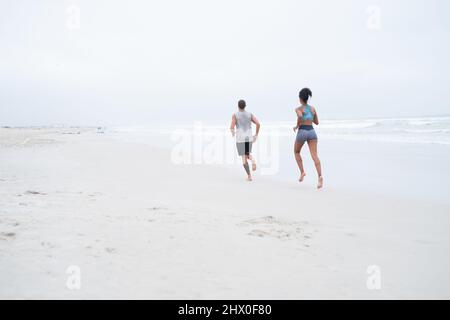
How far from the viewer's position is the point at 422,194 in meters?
6.00

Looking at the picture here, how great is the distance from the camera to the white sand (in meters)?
2.32

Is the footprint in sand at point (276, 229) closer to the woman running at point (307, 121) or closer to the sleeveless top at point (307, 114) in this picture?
the woman running at point (307, 121)

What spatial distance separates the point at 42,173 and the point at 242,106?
15.3 feet

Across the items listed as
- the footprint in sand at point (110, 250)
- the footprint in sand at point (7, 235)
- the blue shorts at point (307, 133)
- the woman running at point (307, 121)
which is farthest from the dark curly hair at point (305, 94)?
the footprint in sand at point (7, 235)

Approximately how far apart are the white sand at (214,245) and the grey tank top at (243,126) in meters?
2.65

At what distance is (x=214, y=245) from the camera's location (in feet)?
10.0

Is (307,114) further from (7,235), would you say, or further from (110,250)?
(7,235)

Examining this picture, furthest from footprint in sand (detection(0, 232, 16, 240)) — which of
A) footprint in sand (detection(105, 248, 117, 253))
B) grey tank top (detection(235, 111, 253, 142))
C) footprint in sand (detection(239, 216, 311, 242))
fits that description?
grey tank top (detection(235, 111, 253, 142))

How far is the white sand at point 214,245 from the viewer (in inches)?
91.2

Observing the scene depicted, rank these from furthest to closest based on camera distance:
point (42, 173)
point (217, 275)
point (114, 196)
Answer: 1. point (42, 173)
2. point (114, 196)
3. point (217, 275)

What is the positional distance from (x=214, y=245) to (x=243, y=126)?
17.4ft

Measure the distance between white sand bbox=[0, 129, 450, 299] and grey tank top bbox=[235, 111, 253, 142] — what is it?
2650 millimetres
